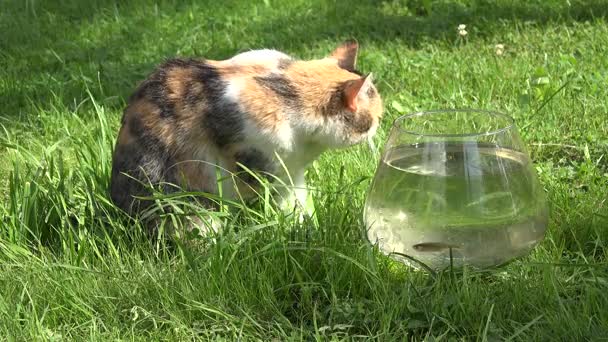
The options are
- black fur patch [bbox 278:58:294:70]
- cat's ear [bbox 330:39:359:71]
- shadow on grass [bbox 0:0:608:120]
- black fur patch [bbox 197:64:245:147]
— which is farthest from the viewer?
shadow on grass [bbox 0:0:608:120]

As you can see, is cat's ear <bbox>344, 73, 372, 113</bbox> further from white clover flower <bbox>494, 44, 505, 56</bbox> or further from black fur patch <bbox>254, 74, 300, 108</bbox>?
white clover flower <bbox>494, 44, 505, 56</bbox>

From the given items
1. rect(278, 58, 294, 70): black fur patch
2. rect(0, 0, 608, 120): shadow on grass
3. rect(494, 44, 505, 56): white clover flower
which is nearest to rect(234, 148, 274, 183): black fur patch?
rect(278, 58, 294, 70): black fur patch

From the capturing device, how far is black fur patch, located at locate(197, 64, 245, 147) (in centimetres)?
264

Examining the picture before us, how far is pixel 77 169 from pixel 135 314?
102 cm

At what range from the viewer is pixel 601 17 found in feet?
16.1

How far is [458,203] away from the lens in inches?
86.4

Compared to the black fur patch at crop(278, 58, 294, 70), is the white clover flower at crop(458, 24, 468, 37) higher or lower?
lower

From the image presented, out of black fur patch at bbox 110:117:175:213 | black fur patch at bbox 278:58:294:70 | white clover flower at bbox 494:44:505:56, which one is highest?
black fur patch at bbox 278:58:294:70

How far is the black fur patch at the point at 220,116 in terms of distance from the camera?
2.64 m

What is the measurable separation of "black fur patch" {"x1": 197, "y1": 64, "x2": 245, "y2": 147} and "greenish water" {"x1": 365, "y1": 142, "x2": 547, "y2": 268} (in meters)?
0.54

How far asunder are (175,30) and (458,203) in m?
3.83

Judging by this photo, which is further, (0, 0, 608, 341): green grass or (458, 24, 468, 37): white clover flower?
(458, 24, 468, 37): white clover flower

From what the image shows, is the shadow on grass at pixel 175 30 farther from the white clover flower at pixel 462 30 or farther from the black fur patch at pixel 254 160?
the black fur patch at pixel 254 160

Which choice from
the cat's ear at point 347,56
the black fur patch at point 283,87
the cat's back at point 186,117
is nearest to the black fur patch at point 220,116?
the cat's back at point 186,117
